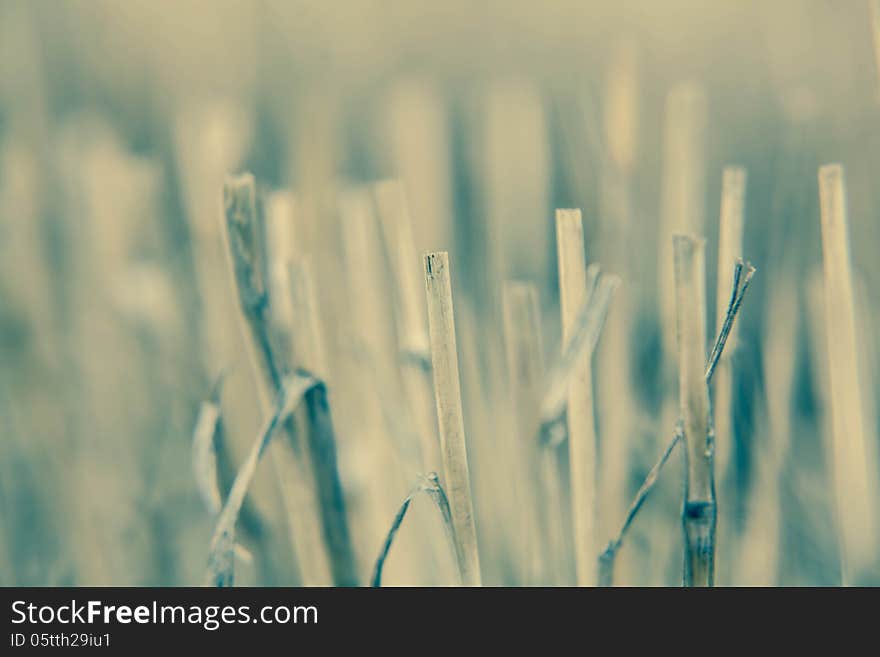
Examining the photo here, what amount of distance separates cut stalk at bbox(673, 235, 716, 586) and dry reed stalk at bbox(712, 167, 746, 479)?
38 millimetres

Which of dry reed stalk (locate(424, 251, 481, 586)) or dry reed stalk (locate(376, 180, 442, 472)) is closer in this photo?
dry reed stalk (locate(424, 251, 481, 586))

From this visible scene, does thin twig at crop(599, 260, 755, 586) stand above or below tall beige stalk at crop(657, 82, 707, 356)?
below

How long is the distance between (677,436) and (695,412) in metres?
0.02

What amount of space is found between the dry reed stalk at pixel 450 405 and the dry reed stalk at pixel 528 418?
0.06m

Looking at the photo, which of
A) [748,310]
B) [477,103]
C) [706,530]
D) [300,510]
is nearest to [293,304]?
[300,510]

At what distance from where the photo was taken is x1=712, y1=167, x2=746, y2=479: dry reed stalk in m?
0.35

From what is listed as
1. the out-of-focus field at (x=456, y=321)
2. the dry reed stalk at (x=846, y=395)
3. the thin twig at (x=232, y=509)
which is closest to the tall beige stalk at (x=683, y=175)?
the out-of-focus field at (x=456, y=321)

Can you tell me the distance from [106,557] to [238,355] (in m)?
0.13

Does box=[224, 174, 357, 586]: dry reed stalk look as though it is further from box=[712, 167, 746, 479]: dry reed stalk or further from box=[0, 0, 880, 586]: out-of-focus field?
box=[712, 167, 746, 479]: dry reed stalk

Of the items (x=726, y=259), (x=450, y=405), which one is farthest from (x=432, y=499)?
(x=726, y=259)

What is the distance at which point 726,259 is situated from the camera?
1.17 feet

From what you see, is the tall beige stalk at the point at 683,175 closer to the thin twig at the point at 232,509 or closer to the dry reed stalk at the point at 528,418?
the dry reed stalk at the point at 528,418

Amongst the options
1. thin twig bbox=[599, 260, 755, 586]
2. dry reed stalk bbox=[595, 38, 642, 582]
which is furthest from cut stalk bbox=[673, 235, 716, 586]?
dry reed stalk bbox=[595, 38, 642, 582]

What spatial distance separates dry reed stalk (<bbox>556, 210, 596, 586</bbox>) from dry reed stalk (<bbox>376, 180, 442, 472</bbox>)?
0.08 m
